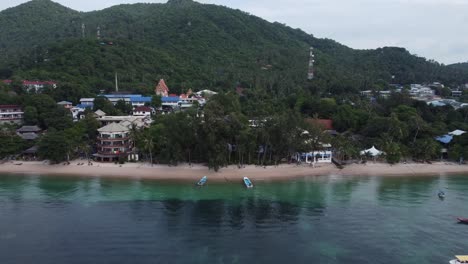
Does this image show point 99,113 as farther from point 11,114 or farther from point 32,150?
point 32,150

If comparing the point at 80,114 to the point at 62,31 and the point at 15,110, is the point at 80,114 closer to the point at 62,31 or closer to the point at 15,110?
the point at 15,110

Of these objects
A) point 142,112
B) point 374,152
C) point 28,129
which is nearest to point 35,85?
point 28,129

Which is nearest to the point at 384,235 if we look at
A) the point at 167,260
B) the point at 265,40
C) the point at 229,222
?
the point at 229,222

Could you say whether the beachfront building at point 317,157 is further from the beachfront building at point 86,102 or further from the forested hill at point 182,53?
the beachfront building at point 86,102

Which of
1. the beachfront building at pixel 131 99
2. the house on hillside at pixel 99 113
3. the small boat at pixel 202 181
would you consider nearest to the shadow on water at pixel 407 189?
the small boat at pixel 202 181

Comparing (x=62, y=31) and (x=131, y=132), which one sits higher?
(x=62, y=31)

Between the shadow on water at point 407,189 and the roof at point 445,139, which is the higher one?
the roof at point 445,139

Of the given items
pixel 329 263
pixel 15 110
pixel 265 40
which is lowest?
pixel 329 263
